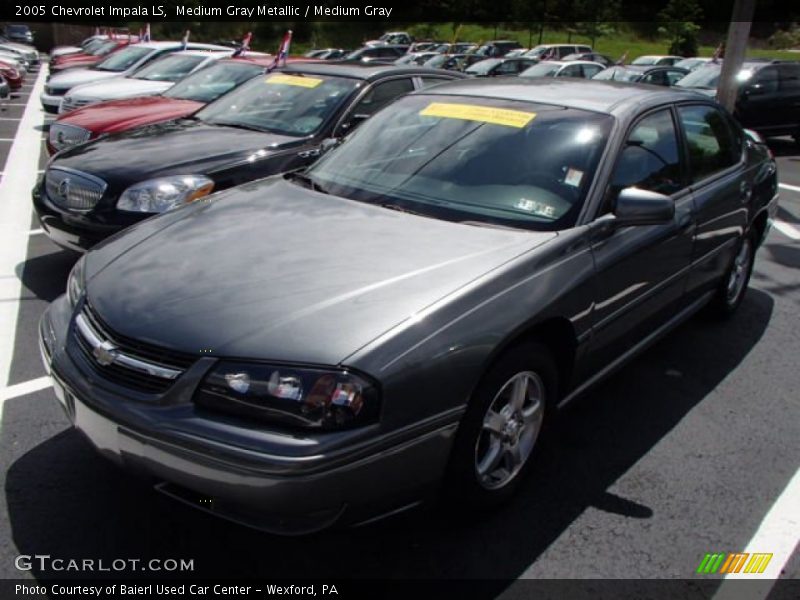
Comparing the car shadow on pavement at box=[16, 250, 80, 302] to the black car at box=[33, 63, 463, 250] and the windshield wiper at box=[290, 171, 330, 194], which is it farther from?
the windshield wiper at box=[290, 171, 330, 194]

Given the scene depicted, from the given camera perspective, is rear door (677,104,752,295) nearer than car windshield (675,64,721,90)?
Yes

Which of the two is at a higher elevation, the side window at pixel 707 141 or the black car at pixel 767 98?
the side window at pixel 707 141

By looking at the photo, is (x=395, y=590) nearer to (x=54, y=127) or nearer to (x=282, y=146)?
(x=282, y=146)

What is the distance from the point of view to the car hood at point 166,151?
486 centimetres

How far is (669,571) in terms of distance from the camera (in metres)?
2.62

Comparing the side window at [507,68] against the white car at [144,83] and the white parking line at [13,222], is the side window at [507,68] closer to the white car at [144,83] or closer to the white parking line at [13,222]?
the white car at [144,83]

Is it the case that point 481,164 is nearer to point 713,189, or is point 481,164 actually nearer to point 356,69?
point 713,189

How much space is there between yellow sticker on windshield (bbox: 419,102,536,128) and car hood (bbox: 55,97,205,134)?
12.6ft

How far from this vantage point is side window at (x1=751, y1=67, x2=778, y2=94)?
532 inches

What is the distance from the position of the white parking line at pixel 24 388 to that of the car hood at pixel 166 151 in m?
1.51

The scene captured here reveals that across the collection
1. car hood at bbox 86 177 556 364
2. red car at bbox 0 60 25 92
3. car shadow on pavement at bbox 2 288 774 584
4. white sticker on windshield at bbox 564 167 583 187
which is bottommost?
red car at bbox 0 60 25 92

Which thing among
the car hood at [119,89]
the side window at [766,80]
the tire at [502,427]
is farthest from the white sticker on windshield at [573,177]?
the side window at [766,80]

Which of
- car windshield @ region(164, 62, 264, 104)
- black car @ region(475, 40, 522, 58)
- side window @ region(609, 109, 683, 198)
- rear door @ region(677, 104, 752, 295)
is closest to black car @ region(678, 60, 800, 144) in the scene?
car windshield @ region(164, 62, 264, 104)

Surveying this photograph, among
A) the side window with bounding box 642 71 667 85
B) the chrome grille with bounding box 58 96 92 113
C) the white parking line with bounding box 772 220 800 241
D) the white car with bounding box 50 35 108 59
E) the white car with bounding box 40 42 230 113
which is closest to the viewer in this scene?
the white parking line with bounding box 772 220 800 241
